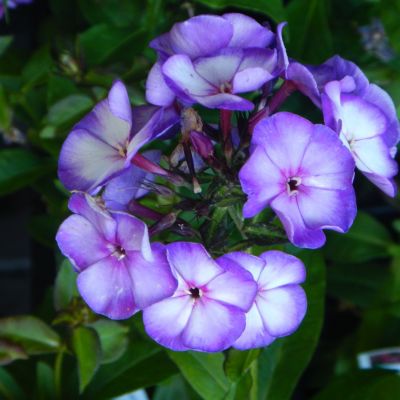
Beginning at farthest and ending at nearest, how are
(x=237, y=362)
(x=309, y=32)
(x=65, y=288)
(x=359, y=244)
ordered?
(x=359, y=244) → (x=309, y=32) → (x=65, y=288) → (x=237, y=362)

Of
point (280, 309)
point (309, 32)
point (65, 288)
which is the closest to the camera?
point (280, 309)

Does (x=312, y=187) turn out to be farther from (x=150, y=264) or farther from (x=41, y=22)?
(x=41, y=22)

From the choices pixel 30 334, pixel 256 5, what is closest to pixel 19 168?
pixel 30 334

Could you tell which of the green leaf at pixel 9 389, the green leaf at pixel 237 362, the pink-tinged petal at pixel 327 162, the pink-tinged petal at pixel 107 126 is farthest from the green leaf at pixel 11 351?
the pink-tinged petal at pixel 327 162

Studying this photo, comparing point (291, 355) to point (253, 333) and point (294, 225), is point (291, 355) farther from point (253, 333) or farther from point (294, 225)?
point (294, 225)

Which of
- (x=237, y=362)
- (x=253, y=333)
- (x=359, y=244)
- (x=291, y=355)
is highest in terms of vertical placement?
(x=253, y=333)

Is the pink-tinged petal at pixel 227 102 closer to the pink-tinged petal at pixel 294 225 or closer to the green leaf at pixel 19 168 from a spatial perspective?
the pink-tinged petal at pixel 294 225
